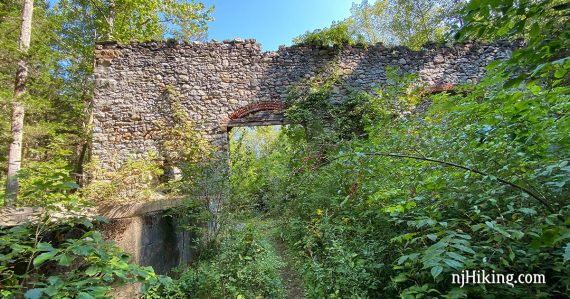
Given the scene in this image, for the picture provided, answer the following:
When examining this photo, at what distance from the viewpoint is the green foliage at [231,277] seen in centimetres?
284

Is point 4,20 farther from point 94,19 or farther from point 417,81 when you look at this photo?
point 417,81

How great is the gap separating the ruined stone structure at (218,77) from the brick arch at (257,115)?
26 millimetres

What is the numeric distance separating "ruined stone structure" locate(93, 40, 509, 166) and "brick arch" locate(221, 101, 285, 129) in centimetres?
3

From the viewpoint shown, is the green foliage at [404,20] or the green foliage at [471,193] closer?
the green foliage at [471,193]

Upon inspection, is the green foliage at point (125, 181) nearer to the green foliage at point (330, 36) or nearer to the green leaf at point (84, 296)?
the green leaf at point (84, 296)

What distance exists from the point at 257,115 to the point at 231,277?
16.8 ft

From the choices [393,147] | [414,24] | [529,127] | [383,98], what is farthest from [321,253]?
[414,24]

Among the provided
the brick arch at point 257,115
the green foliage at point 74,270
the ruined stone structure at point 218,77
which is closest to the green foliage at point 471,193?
the green foliage at point 74,270

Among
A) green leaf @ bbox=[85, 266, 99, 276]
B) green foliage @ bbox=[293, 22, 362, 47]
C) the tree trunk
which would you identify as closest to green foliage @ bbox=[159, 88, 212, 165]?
the tree trunk

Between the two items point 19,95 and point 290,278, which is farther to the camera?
point 19,95

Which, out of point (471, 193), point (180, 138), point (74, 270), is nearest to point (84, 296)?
point (74, 270)

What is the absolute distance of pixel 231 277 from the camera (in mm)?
2939

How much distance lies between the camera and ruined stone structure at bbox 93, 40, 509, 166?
24.0ft

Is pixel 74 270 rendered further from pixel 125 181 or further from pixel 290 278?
pixel 125 181
